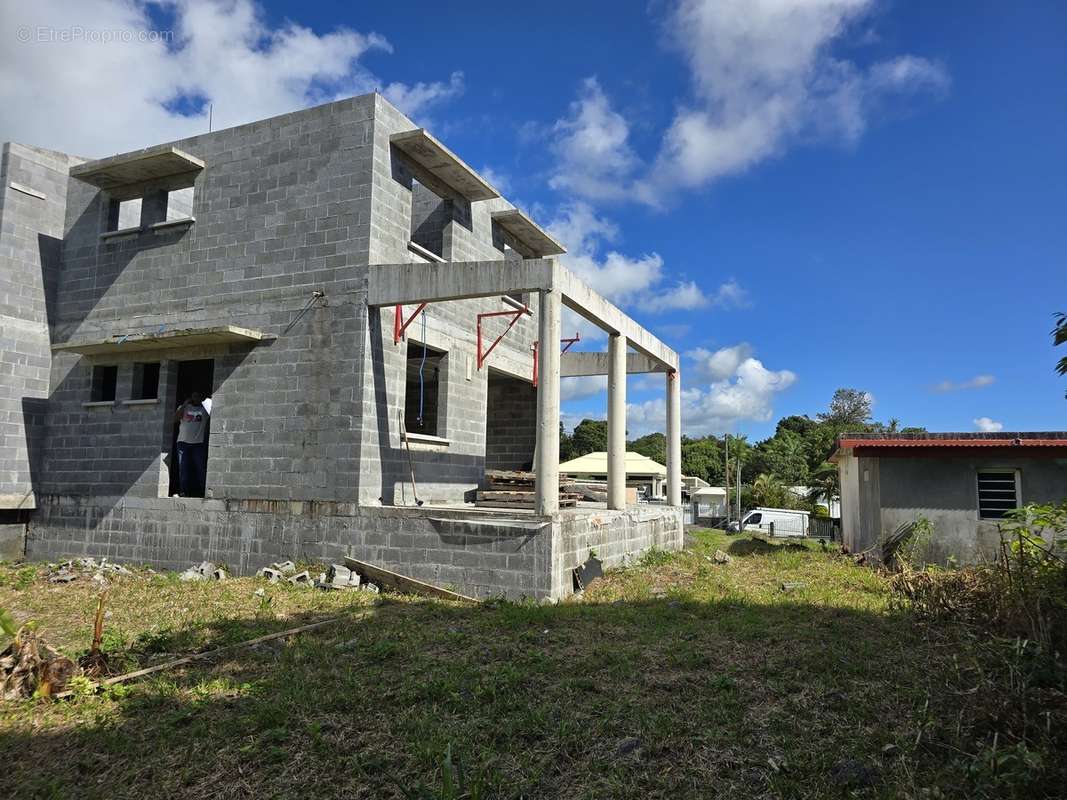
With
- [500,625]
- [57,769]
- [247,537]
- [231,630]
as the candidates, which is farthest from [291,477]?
[57,769]

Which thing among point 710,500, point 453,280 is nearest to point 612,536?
point 453,280

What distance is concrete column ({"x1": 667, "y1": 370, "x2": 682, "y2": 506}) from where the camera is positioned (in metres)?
14.9

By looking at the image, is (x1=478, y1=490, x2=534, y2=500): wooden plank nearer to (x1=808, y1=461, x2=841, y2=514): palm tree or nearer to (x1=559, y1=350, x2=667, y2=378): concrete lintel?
(x1=559, y1=350, x2=667, y2=378): concrete lintel

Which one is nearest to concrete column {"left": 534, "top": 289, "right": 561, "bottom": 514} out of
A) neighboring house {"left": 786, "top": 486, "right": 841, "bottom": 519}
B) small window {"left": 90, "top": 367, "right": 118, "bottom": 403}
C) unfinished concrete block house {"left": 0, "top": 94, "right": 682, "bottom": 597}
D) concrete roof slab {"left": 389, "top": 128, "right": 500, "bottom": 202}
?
unfinished concrete block house {"left": 0, "top": 94, "right": 682, "bottom": 597}

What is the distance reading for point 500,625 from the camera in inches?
291

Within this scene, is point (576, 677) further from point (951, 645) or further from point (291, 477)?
point (291, 477)

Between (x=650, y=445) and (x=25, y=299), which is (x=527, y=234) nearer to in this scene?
(x=25, y=299)

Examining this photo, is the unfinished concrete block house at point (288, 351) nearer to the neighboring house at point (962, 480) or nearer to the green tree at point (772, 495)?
the neighboring house at point (962, 480)

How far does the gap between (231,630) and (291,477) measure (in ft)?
11.5

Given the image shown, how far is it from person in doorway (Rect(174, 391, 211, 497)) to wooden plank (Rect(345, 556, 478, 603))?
3672 mm

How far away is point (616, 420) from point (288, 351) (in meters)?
5.18

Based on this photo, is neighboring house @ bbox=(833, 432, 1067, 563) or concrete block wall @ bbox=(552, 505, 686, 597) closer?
concrete block wall @ bbox=(552, 505, 686, 597)

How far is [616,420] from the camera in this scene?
1113cm

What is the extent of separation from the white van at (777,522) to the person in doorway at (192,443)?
19.7m
